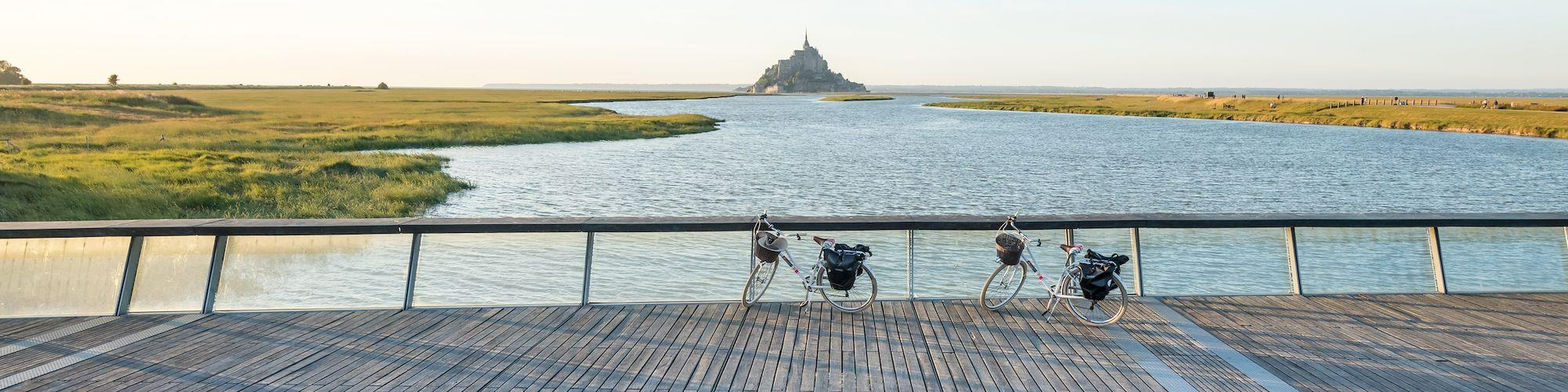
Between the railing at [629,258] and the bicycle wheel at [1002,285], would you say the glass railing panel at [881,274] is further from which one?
the bicycle wheel at [1002,285]

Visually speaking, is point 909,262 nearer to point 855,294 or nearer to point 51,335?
point 855,294

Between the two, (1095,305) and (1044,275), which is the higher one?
(1044,275)

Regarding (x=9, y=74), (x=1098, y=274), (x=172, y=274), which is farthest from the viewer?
(x=9, y=74)

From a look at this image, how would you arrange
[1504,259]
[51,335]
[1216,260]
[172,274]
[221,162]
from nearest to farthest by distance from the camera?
[51,335]
[172,274]
[1216,260]
[1504,259]
[221,162]

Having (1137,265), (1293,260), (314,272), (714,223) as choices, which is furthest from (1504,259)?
(314,272)

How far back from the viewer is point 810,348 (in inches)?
320

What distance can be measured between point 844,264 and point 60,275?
7354 mm

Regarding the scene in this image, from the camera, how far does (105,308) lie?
912 cm

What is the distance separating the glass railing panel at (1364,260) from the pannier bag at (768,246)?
569cm

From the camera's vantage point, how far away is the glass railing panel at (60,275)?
9.08m

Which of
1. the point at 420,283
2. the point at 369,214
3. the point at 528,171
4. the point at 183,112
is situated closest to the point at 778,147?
the point at 528,171

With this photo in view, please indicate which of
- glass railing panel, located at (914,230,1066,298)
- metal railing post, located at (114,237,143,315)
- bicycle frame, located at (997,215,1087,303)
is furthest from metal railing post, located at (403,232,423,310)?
bicycle frame, located at (997,215,1087,303)

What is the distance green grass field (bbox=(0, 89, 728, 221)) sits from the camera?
90.3 feet

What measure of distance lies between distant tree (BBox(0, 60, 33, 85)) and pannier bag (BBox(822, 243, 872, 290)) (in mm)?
223204
